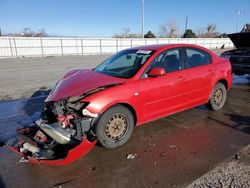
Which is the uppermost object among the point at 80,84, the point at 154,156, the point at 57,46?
the point at 57,46

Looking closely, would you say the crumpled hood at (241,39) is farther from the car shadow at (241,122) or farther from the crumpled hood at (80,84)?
the crumpled hood at (80,84)

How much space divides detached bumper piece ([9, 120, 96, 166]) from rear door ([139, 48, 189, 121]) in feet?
4.06

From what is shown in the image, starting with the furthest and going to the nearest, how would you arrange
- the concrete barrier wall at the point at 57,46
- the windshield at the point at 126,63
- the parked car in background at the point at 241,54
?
the concrete barrier wall at the point at 57,46, the parked car in background at the point at 241,54, the windshield at the point at 126,63

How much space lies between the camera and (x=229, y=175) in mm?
2957

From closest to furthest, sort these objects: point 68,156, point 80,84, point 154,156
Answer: point 68,156 → point 154,156 → point 80,84

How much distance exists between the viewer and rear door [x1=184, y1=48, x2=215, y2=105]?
186 inches

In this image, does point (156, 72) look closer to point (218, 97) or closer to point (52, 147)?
point (52, 147)

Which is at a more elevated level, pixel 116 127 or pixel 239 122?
pixel 116 127

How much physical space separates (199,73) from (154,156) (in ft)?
7.32

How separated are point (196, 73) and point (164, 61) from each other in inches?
33.9

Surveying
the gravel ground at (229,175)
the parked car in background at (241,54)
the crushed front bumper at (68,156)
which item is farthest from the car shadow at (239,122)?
the parked car in background at (241,54)

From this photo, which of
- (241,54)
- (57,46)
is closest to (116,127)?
(241,54)

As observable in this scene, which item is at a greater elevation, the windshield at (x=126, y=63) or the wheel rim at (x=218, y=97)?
the windshield at (x=126, y=63)

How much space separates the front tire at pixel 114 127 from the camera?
11.7ft
